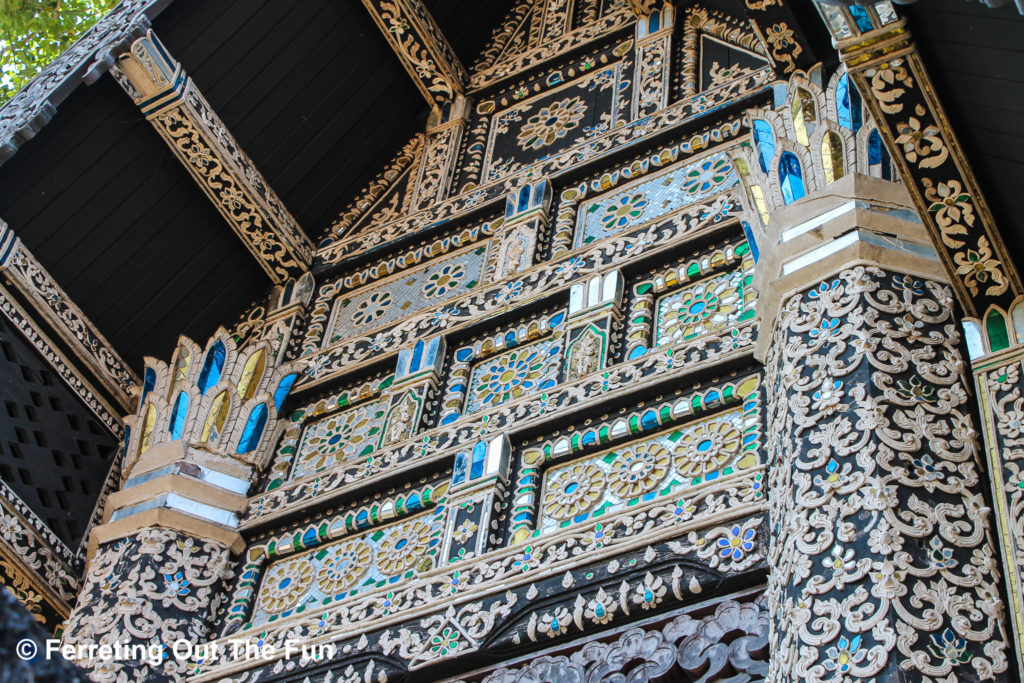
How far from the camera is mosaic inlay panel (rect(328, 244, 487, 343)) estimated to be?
690cm

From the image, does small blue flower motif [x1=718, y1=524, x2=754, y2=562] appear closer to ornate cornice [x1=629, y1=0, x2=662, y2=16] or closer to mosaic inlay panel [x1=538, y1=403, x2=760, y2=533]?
mosaic inlay panel [x1=538, y1=403, x2=760, y2=533]

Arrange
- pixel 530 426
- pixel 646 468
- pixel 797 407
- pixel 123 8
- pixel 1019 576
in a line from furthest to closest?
pixel 123 8 < pixel 530 426 < pixel 646 468 < pixel 797 407 < pixel 1019 576

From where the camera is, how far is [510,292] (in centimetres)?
639

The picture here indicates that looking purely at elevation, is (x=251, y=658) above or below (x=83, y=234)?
below

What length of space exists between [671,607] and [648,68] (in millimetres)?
3936

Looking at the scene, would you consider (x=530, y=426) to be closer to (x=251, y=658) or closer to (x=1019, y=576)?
(x=251, y=658)

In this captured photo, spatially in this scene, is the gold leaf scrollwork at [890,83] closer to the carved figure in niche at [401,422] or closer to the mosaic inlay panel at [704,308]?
the mosaic inlay panel at [704,308]

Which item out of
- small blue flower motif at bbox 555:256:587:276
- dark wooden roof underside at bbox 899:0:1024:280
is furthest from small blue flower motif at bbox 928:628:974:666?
small blue flower motif at bbox 555:256:587:276

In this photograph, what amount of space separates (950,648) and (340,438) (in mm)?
3618

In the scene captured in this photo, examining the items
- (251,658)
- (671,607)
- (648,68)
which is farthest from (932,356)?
(648,68)

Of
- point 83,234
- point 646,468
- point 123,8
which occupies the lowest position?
point 646,468

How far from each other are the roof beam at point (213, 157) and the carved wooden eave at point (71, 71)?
0.10 metres

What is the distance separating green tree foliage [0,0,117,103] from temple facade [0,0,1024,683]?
2774 mm

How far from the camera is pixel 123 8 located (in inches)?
270
